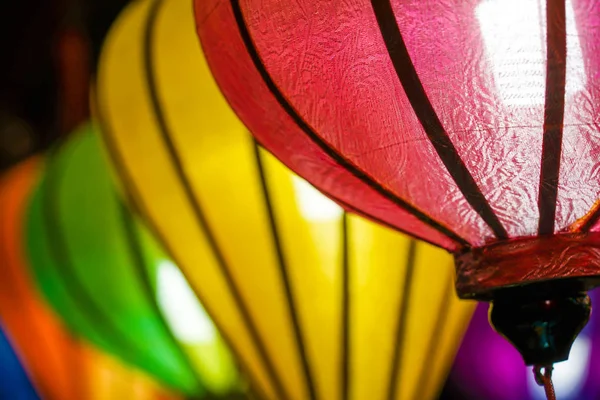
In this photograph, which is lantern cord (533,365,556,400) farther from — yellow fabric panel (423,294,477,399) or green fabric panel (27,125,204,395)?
green fabric panel (27,125,204,395)

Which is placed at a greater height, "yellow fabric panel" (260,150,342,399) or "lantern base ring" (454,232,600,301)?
"yellow fabric panel" (260,150,342,399)

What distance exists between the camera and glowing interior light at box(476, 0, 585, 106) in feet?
2.72

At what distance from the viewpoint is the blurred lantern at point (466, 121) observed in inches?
33.3

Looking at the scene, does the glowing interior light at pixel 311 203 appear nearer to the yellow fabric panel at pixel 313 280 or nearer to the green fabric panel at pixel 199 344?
the yellow fabric panel at pixel 313 280

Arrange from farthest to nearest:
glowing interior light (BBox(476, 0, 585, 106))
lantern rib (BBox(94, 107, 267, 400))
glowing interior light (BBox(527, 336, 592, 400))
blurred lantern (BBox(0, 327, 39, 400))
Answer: blurred lantern (BBox(0, 327, 39, 400))
glowing interior light (BBox(527, 336, 592, 400))
lantern rib (BBox(94, 107, 267, 400))
glowing interior light (BBox(476, 0, 585, 106))

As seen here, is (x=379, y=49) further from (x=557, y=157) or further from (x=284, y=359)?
(x=284, y=359)

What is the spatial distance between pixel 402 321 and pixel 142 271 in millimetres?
674

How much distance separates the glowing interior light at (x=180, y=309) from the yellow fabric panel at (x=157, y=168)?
339 mm

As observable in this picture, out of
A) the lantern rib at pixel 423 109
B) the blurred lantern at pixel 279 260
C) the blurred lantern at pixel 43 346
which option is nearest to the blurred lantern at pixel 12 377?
the blurred lantern at pixel 43 346

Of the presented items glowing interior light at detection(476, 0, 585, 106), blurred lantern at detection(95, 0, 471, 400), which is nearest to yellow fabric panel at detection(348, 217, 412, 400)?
blurred lantern at detection(95, 0, 471, 400)

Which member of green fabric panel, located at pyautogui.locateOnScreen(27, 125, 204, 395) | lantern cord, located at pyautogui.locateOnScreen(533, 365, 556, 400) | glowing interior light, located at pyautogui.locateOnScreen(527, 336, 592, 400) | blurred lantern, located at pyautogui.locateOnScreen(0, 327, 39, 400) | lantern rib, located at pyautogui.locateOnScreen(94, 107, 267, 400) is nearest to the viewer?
lantern cord, located at pyautogui.locateOnScreen(533, 365, 556, 400)

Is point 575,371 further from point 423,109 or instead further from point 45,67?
point 45,67

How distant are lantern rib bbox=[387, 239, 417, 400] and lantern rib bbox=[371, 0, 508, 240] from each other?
373 millimetres

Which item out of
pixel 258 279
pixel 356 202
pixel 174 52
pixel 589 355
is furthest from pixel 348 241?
pixel 589 355
